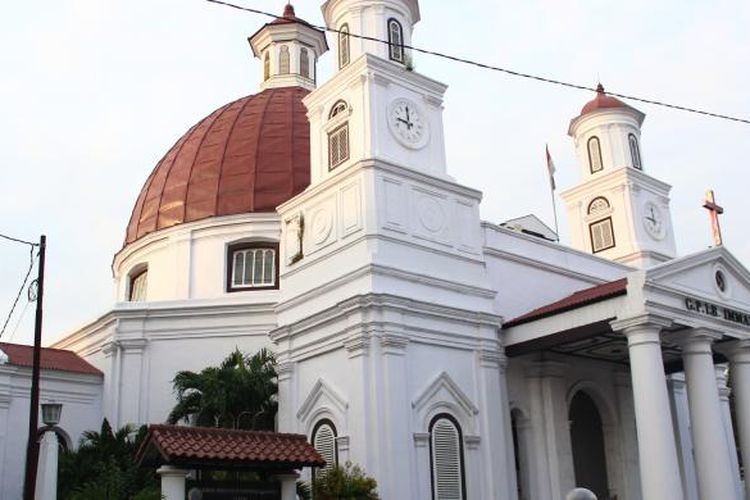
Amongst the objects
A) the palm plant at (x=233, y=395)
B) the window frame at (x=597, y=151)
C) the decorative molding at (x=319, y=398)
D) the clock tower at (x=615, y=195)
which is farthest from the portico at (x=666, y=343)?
the window frame at (x=597, y=151)

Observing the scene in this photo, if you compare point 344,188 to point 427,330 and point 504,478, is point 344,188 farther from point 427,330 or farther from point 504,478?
point 504,478

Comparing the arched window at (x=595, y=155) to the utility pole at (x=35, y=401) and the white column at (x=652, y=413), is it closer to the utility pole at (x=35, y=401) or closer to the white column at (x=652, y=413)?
the white column at (x=652, y=413)

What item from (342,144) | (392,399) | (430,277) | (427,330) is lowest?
(392,399)

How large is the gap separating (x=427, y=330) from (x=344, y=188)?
4090 millimetres

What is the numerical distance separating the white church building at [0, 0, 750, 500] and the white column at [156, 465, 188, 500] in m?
6.32

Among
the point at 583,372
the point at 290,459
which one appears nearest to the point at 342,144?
the point at 583,372

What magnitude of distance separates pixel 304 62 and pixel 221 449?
2762 cm

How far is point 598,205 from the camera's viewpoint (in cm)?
3027

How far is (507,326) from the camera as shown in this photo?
2220 centimetres

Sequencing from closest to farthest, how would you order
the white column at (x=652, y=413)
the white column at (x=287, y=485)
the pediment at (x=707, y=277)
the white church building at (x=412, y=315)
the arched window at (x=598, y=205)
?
1. the white column at (x=287, y=485)
2. the white column at (x=652, y=413)
3. the white church building at (x=412, y=315)
4. the pediment at (x=707, y=277)
5. the arched window at (x=598, y=205)

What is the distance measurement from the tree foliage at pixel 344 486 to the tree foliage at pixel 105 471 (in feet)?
10.9

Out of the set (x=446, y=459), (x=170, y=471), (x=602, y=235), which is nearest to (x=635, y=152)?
(x=602, y=235)

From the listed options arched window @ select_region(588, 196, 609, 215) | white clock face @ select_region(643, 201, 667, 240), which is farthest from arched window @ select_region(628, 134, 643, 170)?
arched window @ select_region(588, 196, 609, 215)

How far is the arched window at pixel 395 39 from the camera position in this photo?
23.6 meters
